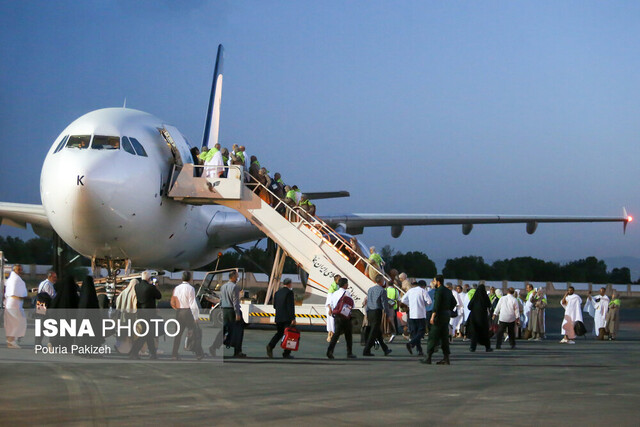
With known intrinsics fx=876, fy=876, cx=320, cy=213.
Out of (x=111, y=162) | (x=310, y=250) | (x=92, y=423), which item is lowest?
(x=92, y=423)

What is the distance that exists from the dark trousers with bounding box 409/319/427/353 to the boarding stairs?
3315 millimetres

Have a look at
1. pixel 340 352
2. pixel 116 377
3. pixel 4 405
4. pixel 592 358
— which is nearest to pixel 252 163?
pixel 340 352

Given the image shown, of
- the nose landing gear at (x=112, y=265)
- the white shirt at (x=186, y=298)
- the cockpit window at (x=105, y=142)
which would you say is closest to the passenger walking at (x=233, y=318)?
the white shirt at (x=186, y=298)

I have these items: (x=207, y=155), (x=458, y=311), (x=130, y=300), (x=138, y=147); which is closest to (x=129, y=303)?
(x=130, y=300)

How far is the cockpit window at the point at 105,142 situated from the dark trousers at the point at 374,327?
7.09 m

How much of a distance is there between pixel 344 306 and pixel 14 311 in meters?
5.74

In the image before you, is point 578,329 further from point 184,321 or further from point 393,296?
point 184,321

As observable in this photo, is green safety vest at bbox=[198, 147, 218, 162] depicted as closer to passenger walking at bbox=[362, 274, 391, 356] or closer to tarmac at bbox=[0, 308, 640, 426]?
passenger walking at bbox=[362, 274, 391, 356]

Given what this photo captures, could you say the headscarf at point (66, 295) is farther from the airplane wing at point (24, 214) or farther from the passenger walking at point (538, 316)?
the passenger walking at point (538, 316)

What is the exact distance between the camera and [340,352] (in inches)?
663

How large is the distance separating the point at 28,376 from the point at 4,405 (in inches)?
104

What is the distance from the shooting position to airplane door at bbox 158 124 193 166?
21.2 meters

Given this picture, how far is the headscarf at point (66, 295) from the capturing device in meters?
14.2

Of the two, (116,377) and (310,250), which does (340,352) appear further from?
(116,377)
